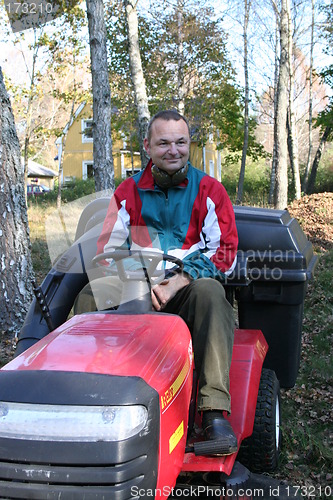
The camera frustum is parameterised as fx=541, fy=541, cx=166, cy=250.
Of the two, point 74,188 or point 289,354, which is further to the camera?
point 74,188

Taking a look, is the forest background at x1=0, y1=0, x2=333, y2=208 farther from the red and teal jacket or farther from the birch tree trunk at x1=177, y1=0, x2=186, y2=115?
the red and teal jacket

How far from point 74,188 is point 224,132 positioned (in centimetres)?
882

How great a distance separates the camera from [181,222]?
9.36 feet

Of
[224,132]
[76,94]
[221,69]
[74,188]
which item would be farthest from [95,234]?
[74,188]

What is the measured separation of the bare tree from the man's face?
33.9ft

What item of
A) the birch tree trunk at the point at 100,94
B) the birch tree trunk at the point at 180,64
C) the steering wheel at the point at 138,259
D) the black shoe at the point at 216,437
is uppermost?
the birch tree trunk at the point at 180,64

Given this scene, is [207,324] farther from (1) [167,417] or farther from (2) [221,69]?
(2) [221,69]

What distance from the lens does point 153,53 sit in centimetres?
1970

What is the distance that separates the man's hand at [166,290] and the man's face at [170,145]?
66cm

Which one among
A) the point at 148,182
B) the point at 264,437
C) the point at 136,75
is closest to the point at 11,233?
the point at 148,182

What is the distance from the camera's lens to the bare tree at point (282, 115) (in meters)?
12.9

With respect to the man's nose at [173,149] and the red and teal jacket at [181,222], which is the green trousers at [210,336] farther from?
the man's nose at [173,149]

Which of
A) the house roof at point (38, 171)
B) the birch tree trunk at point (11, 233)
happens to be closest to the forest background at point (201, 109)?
the birch tree trunk at point (11, 233)
